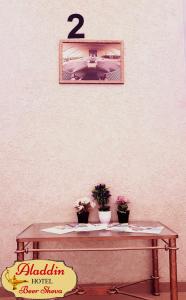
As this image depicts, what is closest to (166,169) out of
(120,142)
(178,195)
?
(178,195)

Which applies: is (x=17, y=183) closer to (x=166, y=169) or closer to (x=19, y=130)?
(x=19, y=130)

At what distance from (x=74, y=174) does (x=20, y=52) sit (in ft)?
3.41

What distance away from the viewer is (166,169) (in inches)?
108

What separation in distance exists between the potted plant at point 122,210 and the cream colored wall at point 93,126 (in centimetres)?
14

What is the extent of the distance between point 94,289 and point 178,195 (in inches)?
38.6

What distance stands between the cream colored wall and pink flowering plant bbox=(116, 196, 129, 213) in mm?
128

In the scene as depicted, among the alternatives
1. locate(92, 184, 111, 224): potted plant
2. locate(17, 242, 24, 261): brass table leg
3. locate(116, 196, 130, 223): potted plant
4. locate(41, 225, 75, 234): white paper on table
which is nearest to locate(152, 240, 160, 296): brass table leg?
locate(116, 196, 130, 223): potted plant

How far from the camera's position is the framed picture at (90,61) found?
2.74 meters

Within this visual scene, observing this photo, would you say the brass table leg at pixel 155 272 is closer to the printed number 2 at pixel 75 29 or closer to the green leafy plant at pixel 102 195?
the green leafy plant at pixel 102 195

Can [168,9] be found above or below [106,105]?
above

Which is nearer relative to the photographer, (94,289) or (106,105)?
(94,289)

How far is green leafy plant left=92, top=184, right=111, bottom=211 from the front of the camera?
8.49 ft

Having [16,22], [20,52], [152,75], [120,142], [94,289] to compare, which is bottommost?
[94,289]

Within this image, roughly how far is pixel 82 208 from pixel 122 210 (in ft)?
0.95
